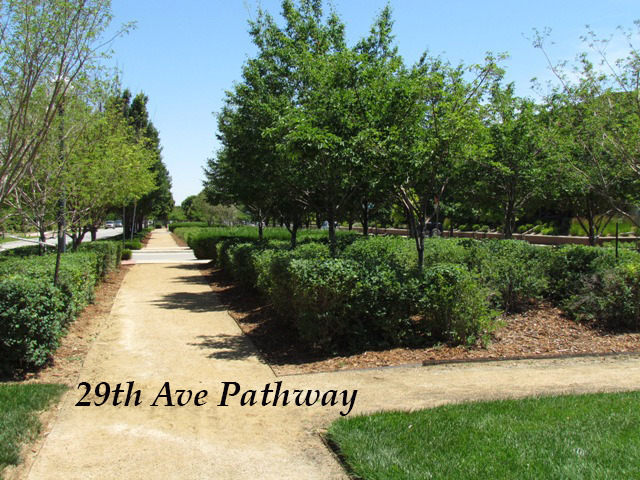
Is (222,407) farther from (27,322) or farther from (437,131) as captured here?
(437,131)

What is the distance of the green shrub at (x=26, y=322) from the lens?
6109 mm

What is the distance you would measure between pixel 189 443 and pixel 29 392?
80.8 inches

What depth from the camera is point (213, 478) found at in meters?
3.86

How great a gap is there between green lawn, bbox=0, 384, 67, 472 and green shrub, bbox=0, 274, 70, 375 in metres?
0.51

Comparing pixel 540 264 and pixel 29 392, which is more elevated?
pixel 540 264

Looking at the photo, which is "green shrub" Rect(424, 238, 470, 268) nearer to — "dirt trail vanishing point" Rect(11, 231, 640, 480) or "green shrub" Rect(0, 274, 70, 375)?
"dirt trail vanishing point" Rect(11, 231, 640, 480)

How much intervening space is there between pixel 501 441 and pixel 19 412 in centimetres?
401

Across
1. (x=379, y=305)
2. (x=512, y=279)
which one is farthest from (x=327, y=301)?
(x=512, y=279)

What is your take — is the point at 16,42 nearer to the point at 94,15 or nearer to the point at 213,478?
the point at 94,15

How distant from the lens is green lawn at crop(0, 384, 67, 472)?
13.6 feet

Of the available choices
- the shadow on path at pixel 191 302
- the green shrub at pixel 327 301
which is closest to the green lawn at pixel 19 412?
the green shrub at pixel 327 301

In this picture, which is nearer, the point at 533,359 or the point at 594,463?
the point at 594,463

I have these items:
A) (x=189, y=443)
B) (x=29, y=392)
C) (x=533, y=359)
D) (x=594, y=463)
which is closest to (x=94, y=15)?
(x=29, y=392)

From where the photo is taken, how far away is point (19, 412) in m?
4.85
